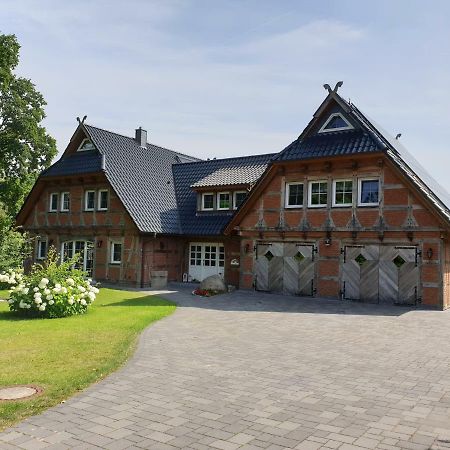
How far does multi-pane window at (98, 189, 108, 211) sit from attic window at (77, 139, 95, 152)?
8.21 feet

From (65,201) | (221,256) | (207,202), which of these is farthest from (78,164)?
(221,256)

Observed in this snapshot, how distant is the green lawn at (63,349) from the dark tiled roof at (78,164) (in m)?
10.3

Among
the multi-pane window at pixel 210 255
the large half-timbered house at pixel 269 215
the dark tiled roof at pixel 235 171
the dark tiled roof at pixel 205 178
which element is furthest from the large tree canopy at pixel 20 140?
the multi-pane window at pixel 210 255

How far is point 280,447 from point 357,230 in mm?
13973

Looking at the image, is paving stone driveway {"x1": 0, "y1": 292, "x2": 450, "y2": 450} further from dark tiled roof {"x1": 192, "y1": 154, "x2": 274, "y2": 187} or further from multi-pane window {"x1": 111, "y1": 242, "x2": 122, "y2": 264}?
multi-pane window {"x1": 111, "y1": 242, "x2": 122, "y2": 264}

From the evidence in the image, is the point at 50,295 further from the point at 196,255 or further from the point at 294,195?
the point at 196,255

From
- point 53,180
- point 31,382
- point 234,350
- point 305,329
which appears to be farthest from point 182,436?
point 53,180

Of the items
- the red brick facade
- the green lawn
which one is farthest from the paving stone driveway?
the red brick facade

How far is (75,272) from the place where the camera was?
15.3 meters

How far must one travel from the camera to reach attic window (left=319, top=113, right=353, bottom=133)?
19.5m

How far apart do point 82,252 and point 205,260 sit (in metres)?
6.55

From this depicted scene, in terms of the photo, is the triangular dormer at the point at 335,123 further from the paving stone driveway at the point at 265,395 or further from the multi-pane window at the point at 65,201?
the multi-pane window at the point at 65,201

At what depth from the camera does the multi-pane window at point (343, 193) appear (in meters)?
18.7

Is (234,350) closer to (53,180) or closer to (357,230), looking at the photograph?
(357,230)
